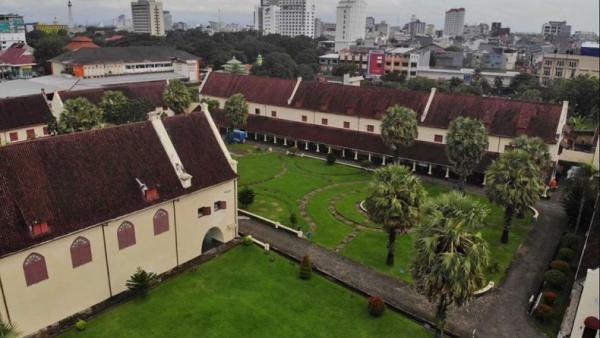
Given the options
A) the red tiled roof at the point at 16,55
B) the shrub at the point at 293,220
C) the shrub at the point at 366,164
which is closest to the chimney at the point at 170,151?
the shrub at the point at 293,220

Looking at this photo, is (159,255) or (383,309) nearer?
(383,309)

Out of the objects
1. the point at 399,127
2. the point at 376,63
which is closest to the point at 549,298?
the point at 399,127

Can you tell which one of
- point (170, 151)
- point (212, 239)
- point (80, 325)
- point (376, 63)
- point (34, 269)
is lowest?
point (80, 325)

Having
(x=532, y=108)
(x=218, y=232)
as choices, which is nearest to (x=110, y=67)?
(x=218, y=232)

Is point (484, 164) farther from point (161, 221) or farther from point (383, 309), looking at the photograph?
point (161, 221)

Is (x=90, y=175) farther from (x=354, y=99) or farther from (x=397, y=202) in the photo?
(x=354, y=99)

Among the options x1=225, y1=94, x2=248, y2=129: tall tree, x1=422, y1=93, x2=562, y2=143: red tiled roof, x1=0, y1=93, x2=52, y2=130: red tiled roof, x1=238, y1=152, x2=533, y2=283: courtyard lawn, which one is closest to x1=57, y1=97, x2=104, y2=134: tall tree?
x1=0, y1=93, x2=52, y2=130: red tiled roof

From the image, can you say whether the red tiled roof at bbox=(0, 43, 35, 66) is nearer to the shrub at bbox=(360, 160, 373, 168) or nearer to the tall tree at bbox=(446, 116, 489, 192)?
the shrub at bbox=(360, 160, 373, 168)
